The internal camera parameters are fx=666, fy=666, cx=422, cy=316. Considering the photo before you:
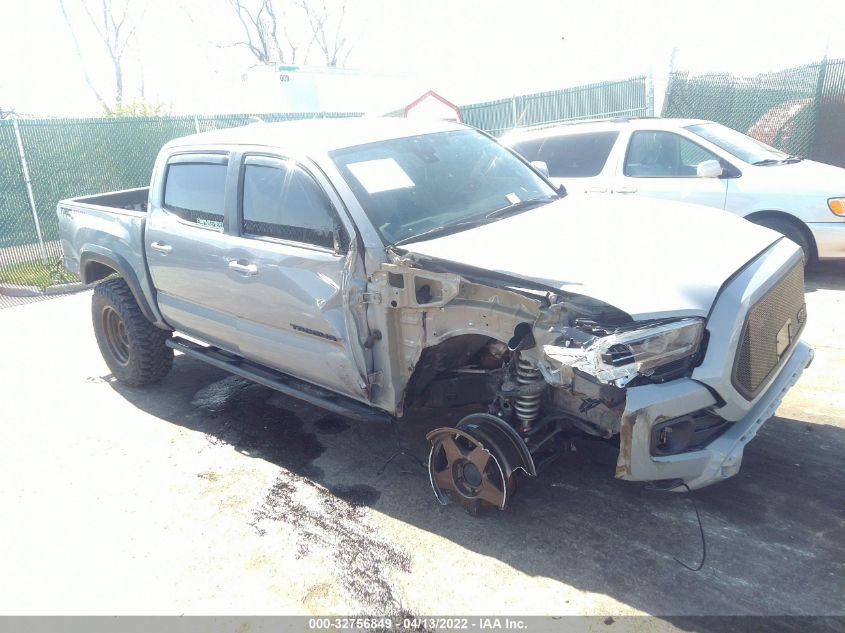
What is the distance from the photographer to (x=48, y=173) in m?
11.1

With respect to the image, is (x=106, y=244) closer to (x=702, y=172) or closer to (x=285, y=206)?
(x=285, y=206)

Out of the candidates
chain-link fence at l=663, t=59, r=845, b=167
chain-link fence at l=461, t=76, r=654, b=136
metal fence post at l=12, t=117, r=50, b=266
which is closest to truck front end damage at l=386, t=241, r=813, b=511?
chain-link fence at l=663, t=59, r=845, b=167

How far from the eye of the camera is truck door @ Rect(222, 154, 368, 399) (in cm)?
365

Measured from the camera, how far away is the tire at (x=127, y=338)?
5.42 metres

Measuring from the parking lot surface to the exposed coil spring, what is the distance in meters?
0.53

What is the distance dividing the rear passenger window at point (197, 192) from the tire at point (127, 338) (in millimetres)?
1030

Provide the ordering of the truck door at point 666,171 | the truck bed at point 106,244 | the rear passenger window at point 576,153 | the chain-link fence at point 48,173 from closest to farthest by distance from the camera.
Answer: the truck bed at point 106,244 → the truck door at point 666,171 → the rear passenger window at point 576,153 → the chain-link fence at point 48,173

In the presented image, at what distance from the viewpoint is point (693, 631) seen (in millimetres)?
2596

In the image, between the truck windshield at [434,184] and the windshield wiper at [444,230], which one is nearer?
the windshield wiper at [444,230]

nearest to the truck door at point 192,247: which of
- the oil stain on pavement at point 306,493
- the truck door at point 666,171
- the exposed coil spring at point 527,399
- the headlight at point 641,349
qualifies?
the oil stain on pavement at point 306,493

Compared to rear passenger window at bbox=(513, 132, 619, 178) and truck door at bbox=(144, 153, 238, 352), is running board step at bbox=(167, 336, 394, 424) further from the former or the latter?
rear passenger window at bbox=(513, 132, 619, 178)

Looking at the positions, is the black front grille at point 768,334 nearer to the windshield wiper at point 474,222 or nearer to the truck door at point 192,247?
the windshield wiper at point 474,222

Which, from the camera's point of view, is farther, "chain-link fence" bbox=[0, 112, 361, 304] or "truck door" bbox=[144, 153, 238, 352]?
"chain-link fence" bbox=[0, 112, 361, 304]

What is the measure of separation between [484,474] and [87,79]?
3351cm
